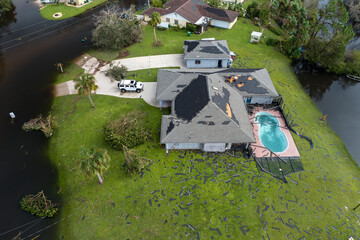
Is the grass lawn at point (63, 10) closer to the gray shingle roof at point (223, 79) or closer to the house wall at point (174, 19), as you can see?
the house wall at point (174, 19)

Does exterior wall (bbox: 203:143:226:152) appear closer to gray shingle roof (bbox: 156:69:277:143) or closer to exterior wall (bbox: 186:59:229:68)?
gray shingle roof (bbox: 156:69:277:143)

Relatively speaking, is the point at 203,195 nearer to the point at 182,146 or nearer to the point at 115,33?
the point at 182,146

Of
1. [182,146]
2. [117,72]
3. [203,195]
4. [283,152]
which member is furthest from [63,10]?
[283,152]

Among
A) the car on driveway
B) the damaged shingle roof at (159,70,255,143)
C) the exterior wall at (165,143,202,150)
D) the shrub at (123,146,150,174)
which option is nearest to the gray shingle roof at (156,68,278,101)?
the damaged shingle roof at (159,70,255,143)

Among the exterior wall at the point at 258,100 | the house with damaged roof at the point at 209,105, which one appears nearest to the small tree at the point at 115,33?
the house with damaged roof at the point at 209,105

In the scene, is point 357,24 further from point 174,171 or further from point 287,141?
point 174,171
